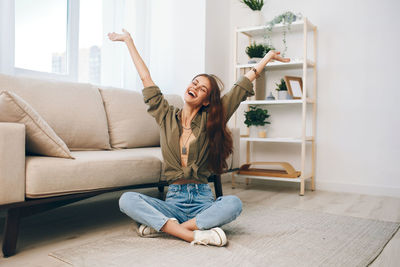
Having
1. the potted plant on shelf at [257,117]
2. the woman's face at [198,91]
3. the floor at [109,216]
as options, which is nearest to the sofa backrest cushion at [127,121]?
the floor at [109,216]

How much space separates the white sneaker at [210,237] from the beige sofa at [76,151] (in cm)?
50

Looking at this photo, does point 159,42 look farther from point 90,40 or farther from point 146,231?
point 146,231

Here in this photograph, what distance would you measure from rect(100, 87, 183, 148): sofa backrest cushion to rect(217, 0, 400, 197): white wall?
4.92 ft

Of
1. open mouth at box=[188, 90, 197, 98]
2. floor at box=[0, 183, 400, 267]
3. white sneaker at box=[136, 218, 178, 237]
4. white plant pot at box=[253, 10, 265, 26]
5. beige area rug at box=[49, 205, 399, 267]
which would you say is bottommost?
floor at box=[0, 183, 400, 267]

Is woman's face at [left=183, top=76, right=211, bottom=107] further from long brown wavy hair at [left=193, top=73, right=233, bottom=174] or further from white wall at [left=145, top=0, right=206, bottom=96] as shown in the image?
white wall at [left=145, top=0, right=206, bottom=96]

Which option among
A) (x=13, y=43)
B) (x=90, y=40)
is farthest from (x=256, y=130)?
(x=13, y=43)

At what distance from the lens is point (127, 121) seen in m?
2.54

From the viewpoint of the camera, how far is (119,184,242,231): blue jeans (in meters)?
1.58

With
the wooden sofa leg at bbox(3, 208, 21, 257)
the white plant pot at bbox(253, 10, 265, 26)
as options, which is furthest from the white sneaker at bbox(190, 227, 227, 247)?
the white plant pot at bbox(253, 10, 265, 26)

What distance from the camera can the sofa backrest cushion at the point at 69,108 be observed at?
204 cm

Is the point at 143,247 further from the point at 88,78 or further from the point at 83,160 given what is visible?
the point at 88,78

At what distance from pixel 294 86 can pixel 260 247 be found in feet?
6.45

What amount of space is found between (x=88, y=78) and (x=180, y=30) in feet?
3.30

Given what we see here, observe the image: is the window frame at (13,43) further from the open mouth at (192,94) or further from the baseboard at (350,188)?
the baseboard at (350,188)
